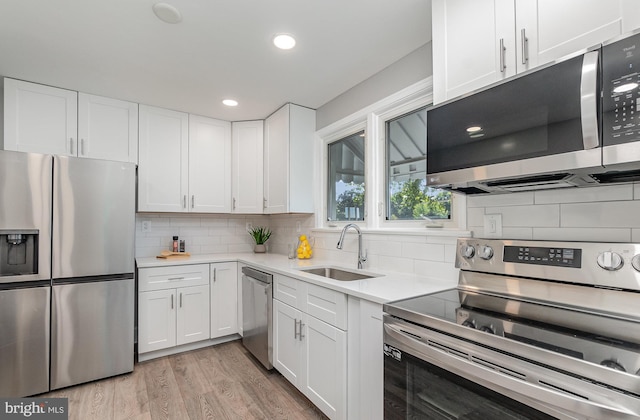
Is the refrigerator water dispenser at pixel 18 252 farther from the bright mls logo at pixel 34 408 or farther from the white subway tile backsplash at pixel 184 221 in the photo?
the white subway tile backsplash at pixel 184 221

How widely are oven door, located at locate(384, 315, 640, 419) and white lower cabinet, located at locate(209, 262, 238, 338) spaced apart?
2101 millimetres

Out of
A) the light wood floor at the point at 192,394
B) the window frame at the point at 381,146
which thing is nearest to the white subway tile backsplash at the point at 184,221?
the light wood floor at the point at 192,394

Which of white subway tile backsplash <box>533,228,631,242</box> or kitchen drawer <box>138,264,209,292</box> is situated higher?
white subway tile backsplash <box>533,228,631,242</box>

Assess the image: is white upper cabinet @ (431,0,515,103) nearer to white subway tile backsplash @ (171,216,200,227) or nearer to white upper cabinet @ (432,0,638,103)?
white upper cabinet @ (432,0,638,103)

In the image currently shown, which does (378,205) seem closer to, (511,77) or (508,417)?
(511,77)

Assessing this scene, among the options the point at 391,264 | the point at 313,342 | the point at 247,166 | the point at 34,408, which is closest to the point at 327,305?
the point at 313,342

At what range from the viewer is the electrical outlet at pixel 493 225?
1574 mm

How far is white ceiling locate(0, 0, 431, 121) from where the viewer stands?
1.68m

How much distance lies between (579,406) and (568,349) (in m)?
0.14

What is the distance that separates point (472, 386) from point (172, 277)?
2.56 meters

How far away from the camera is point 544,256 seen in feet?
4.31

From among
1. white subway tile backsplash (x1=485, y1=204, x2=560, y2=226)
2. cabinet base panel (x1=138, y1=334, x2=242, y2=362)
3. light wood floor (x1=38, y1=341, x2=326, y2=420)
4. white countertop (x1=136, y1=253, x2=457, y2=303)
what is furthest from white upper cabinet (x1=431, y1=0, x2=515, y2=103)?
cabinet base panel (x1=138, y1=334, x2=242, y2=362)

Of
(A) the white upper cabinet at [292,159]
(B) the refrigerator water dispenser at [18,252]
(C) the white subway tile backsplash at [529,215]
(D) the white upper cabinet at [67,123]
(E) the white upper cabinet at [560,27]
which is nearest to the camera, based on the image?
(E) the white upper cabinet at [560,27]

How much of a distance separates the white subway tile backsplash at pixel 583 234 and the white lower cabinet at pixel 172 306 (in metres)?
2.65
